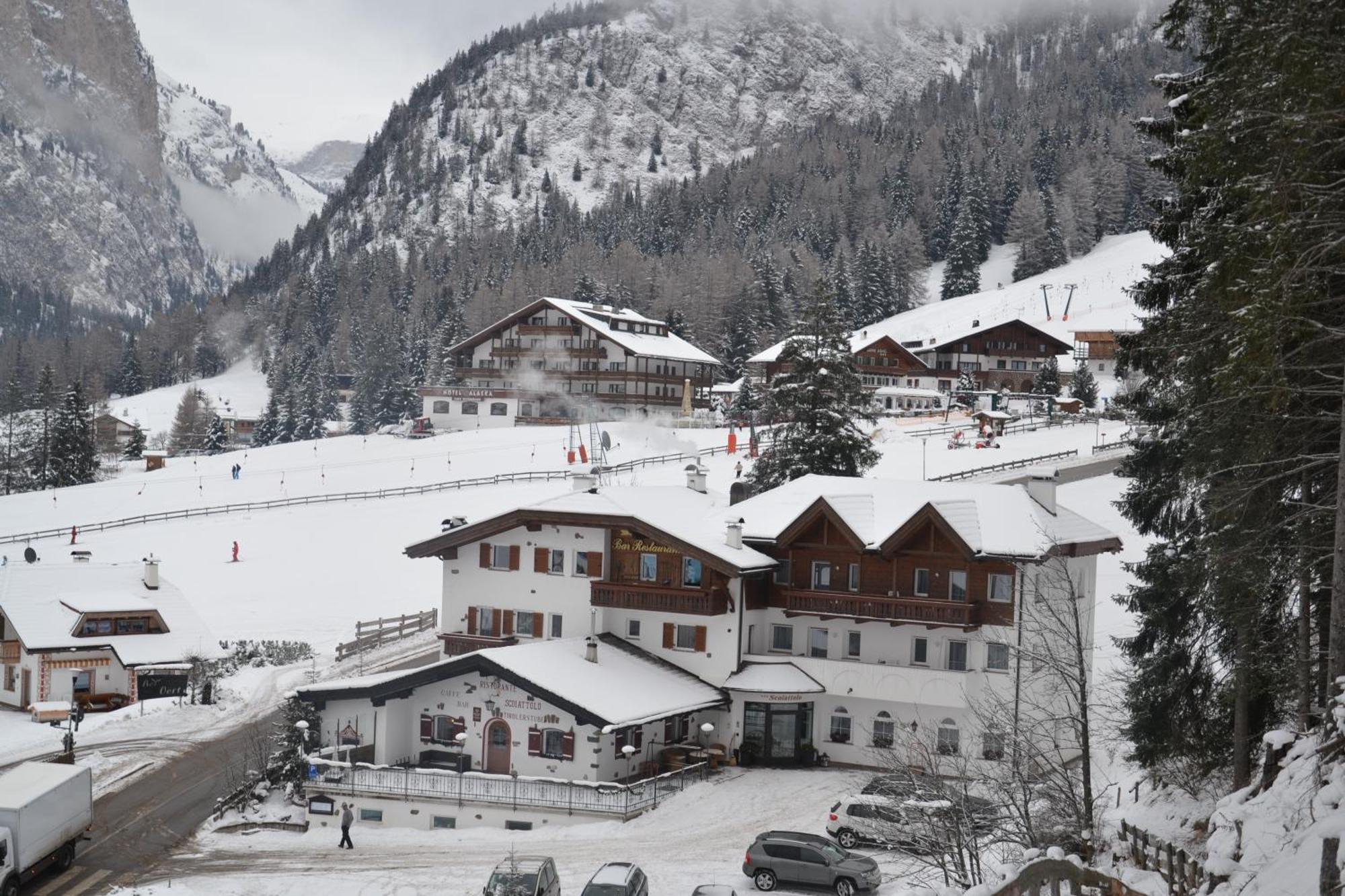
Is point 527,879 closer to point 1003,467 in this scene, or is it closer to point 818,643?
point 818,643

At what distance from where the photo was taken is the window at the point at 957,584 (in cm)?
3812

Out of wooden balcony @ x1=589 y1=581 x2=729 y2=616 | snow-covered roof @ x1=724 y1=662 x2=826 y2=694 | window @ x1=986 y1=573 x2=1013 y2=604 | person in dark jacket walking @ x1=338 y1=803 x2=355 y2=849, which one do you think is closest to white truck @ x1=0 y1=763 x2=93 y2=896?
person in dark jacket walking @ x1=338 y1=803 x2=355 y2=849

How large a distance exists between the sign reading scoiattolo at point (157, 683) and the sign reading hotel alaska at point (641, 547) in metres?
19.9

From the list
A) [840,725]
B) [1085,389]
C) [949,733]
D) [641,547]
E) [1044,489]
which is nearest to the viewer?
[949,733]

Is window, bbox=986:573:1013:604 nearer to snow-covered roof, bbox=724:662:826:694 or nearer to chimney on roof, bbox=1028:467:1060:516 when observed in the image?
chimney on roof, bbox=1028:467:1060:516

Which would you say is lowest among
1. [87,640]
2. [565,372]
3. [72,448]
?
[87,640]

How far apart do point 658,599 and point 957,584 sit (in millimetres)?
9065

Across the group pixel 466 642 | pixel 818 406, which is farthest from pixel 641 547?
pixel 818 406

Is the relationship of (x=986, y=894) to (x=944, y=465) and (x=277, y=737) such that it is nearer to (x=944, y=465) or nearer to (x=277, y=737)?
(x=277, y=737)

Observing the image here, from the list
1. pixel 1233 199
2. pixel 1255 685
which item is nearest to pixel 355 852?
pixel 1255 685

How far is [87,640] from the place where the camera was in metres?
50.1

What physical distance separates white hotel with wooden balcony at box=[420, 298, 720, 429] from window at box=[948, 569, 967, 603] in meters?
67.4

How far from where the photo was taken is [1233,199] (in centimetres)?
1770

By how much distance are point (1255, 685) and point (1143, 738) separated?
4762 millimetres
